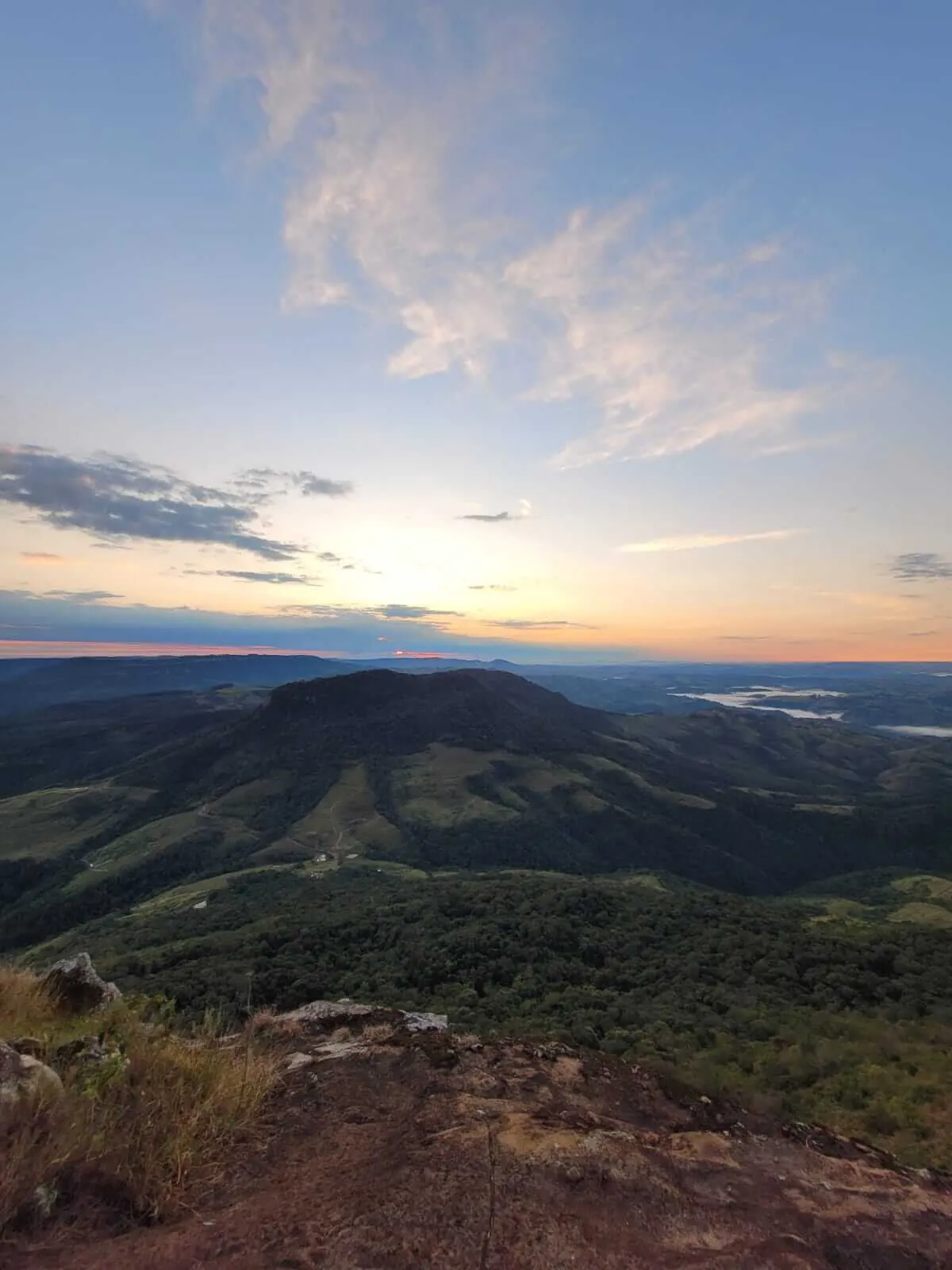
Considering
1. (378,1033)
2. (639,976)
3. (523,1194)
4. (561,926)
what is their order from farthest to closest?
1. (561,926)
2. (639,976)
3. (378,1033)
4. (523,1194)

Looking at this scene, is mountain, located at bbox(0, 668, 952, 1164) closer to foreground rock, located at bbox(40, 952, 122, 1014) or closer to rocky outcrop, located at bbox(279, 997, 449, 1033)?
rocky outcrop, located at bbox(279, 997, 449, 1033)

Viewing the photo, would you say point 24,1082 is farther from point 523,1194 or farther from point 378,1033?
point 378,1033

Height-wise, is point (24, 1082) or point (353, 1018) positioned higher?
point (24, 1082)

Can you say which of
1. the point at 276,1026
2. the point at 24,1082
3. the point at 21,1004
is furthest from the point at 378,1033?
the point at 24,1082

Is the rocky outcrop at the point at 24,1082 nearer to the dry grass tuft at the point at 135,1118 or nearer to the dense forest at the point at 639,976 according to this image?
the dry grass tuft at the point at 135,1118

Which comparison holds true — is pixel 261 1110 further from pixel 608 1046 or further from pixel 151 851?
pixel 151 851

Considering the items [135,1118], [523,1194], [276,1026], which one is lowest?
[276,1026]
